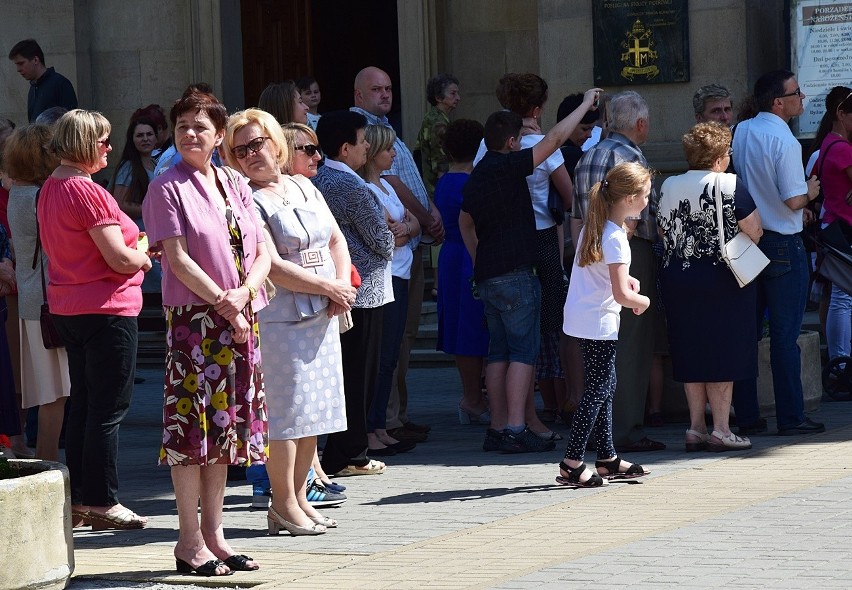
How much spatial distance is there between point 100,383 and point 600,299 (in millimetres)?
2402

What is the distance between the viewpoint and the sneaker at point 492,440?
30.2 ft

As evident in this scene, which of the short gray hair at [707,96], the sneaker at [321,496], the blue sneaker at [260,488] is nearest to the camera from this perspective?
the sneaker at [321,496]

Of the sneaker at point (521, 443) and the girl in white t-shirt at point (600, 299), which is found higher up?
the girl in white t-shirt at point (600, 299)

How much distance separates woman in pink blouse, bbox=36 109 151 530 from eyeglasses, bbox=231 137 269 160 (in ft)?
2.09

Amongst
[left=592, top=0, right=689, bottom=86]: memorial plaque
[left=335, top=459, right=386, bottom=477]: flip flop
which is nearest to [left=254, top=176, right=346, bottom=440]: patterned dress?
[left=335, top=459, right=386, bottom=477]: flip flop

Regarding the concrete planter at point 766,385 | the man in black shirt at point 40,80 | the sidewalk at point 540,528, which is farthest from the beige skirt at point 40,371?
the man in black shirt at point 40,80

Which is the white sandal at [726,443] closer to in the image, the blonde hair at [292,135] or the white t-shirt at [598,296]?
the white t-shirt at [598,296]

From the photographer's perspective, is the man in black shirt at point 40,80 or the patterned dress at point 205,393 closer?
the patterned dress at point 205,393

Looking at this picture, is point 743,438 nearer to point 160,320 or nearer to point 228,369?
point 228,369

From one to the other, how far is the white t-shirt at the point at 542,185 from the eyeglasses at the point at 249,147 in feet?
9.34

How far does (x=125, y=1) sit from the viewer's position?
16156 millimetres

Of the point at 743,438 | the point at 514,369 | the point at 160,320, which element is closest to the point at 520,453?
the point at 514,369

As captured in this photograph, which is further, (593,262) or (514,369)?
(514,369)

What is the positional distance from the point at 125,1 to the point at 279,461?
10183 mm
